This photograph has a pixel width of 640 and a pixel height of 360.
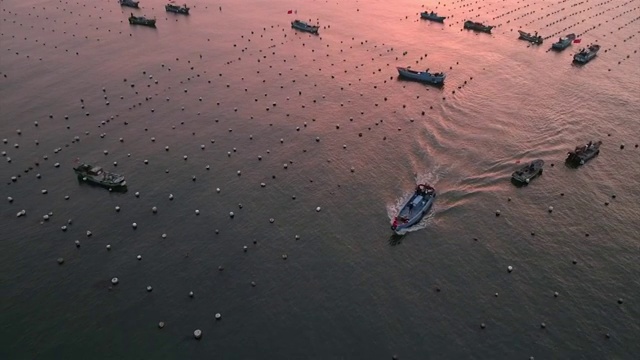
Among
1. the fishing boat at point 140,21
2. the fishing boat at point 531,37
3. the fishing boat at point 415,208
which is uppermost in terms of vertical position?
the fishing boat at point 531,37

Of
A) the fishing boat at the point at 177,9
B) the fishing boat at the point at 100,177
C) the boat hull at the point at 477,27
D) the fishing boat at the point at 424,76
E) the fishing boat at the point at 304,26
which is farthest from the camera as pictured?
the fishing boat at the point at 177,9

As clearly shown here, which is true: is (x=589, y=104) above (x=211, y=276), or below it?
above

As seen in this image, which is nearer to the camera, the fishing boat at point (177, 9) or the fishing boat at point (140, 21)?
the fishing boat at point (140, 21)

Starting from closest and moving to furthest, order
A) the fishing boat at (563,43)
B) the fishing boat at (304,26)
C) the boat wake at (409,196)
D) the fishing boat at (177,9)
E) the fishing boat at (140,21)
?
the boat wake at (409,196) → the fishing boat at (563,43) → the fishing boat at (304,26) → the fishing boat at (140,21) → the fishing boat at (177,9)

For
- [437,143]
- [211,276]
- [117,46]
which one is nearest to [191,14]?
[117,46]

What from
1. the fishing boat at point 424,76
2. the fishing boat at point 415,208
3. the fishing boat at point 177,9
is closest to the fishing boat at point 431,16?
the fishing boat at point 424,76

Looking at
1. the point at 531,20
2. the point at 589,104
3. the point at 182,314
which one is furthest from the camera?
the point at 531,20

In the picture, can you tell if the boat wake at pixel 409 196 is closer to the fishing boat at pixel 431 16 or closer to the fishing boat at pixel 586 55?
the fishing boat at pixel 586 55

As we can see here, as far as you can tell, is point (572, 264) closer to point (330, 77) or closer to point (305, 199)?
point (305, 199)
